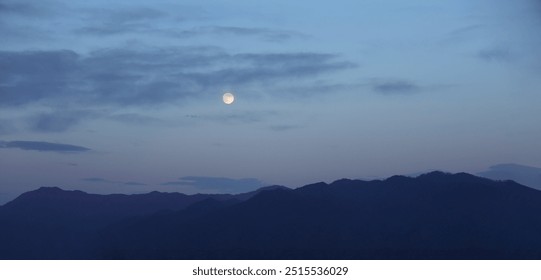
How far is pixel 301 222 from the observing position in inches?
676

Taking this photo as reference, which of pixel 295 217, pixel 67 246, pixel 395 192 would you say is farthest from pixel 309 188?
pixel 67 246

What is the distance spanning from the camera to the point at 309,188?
1828cm

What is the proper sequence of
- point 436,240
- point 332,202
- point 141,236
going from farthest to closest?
point 332,202
point 436,240
point 141,236

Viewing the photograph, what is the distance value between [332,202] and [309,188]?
1.20 meters

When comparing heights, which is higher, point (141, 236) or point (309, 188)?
Result: point (309, 188)

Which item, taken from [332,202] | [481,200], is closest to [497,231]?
[481,200]

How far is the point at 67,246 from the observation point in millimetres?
15023

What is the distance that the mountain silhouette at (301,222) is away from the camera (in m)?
15.5

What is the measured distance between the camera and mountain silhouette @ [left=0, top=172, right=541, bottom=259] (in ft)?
50.7

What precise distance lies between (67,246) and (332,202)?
296 inches
